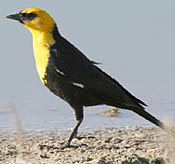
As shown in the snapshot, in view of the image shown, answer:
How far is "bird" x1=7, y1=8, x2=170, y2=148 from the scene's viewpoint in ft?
22.4

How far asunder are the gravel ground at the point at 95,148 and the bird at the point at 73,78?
0.92 ft

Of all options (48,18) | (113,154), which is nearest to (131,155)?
(113,154)

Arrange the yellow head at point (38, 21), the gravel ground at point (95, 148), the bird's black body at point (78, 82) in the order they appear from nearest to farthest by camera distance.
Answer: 1. the gravel ground at point (95, 148)
2. the bird's black body at point (78, 82)
3. the yellow head at point (38, 21)

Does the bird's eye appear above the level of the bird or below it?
above

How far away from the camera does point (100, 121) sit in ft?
28.4

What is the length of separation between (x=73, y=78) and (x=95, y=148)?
2.60 ft

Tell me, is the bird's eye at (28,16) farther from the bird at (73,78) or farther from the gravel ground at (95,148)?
the gravel ground at (95,148)

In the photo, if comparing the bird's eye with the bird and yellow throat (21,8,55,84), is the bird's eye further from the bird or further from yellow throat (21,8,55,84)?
the bird

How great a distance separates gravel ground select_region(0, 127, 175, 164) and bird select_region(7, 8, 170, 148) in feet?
0.92

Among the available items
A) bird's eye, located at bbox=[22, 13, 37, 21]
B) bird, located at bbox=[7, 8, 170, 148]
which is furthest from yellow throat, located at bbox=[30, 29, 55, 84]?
bird's eye, located at bbox=[22, 13, 37, 21]

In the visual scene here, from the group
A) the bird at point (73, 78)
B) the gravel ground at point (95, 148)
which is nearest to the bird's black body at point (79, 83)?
the bird at point (73, 78)

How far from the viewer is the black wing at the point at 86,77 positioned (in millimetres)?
6844

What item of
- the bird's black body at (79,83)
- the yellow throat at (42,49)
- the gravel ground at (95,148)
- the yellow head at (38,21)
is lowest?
the gravel ground at (95,148)

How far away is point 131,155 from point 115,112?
124 inches
